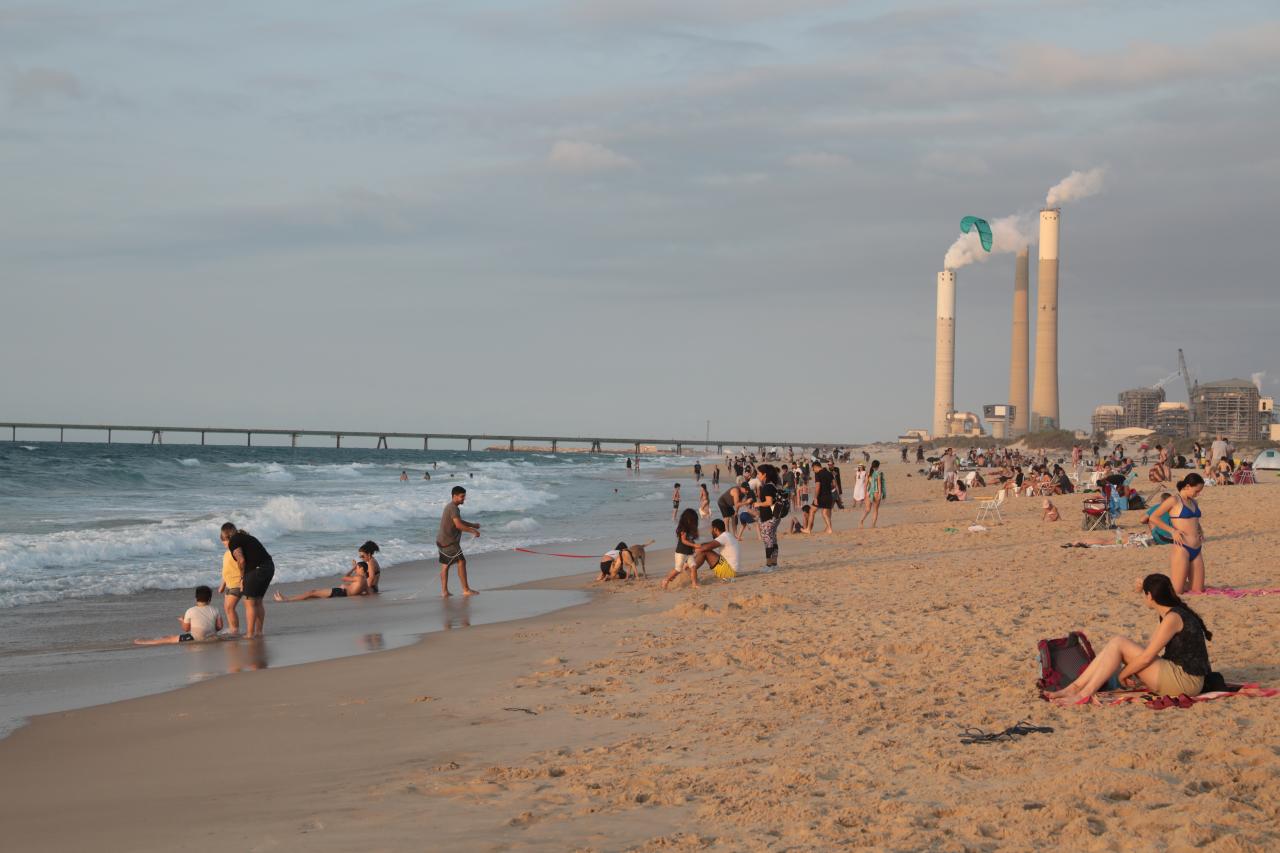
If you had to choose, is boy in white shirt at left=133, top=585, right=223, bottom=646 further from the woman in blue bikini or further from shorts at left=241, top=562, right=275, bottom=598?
the woman in blue bikini

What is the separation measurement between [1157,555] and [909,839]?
1081 cm

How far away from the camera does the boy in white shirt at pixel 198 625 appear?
10312mm

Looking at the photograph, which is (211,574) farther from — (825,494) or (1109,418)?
(1109,418)

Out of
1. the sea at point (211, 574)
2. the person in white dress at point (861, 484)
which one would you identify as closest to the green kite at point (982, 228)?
the sea at point (211, 574)

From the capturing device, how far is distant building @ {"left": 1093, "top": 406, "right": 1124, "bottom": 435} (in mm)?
101875

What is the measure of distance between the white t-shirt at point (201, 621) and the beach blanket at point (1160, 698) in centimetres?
797

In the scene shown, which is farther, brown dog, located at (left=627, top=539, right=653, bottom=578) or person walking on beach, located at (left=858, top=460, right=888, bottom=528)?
person walking on beach, located at (left=858, top=460, right=888, bottom=528)

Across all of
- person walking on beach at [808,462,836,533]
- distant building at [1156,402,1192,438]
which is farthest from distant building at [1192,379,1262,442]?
person walking on beach at [808,462,836,533]

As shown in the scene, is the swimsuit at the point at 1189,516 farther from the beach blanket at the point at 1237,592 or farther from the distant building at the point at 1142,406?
the distant building at the point at 1142,406

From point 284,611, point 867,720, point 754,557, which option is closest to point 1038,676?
point 867,720

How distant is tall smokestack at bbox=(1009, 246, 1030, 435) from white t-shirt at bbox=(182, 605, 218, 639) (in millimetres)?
79454

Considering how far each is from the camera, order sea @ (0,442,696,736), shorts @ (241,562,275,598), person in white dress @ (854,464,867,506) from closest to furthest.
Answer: sea @ (0,442,696,736)
shorts @ (241,562,275,598)
person in white dress @ (854,464,867,506)

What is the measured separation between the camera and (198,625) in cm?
1044

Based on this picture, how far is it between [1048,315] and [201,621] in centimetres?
7603
